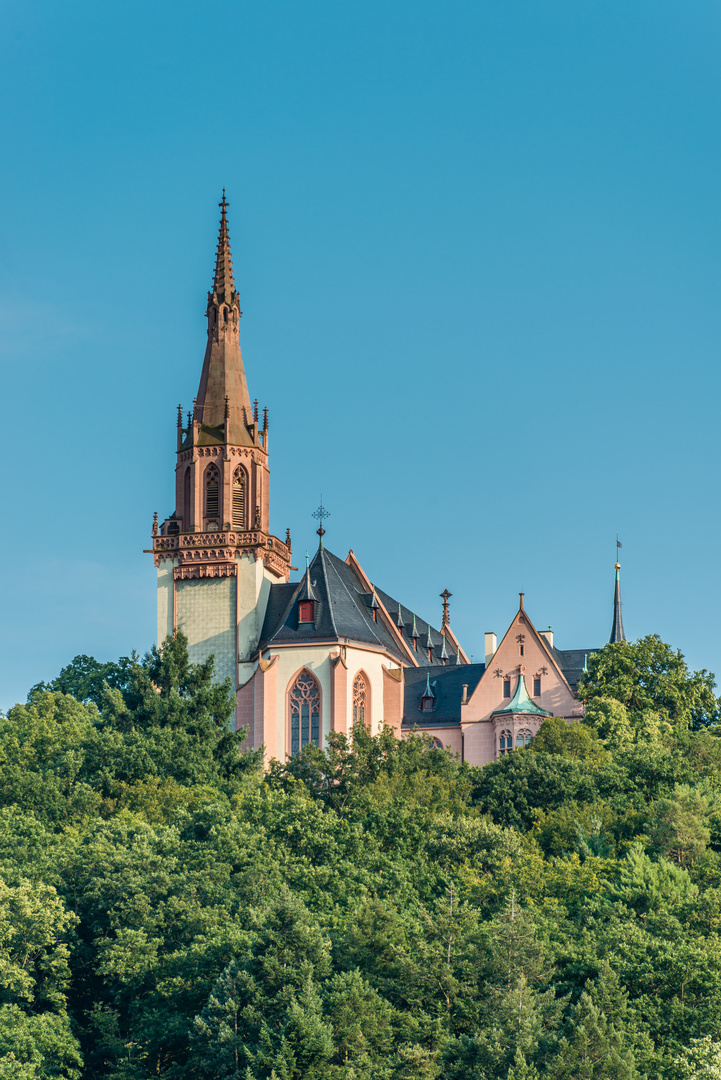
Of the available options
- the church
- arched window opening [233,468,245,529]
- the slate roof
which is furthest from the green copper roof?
arched window opening [233,468,245,529]

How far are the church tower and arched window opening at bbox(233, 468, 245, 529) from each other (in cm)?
4

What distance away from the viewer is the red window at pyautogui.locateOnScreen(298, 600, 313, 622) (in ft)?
302

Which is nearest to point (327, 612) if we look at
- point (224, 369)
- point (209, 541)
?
point (209, 541)

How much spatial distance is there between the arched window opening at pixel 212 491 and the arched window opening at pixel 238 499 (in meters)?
0.76

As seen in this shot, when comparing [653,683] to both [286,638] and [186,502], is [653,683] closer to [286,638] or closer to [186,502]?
[286,638]

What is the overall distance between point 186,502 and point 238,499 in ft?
7.47

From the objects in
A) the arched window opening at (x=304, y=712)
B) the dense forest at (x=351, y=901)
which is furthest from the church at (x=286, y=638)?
the dense forest at (x=351, y=901)

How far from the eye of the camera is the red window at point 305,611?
92000mm

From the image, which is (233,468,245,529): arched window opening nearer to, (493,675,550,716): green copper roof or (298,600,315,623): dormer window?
(298,600,315,623): dormer window

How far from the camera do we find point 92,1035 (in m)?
60.6

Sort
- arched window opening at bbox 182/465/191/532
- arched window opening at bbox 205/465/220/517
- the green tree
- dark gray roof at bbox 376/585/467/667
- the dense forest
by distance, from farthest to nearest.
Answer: dark gray roof at bbox 376/585/467/667 → arched window opening at bbox 205/465/220/517 → arched window opening at bbox 182/465/191/532 → the green tree → the dense forest

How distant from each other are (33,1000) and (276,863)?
858 cm

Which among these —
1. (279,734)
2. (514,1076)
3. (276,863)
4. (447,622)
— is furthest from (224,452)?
(514,1076)

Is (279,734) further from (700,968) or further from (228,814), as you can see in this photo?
(700,968)
